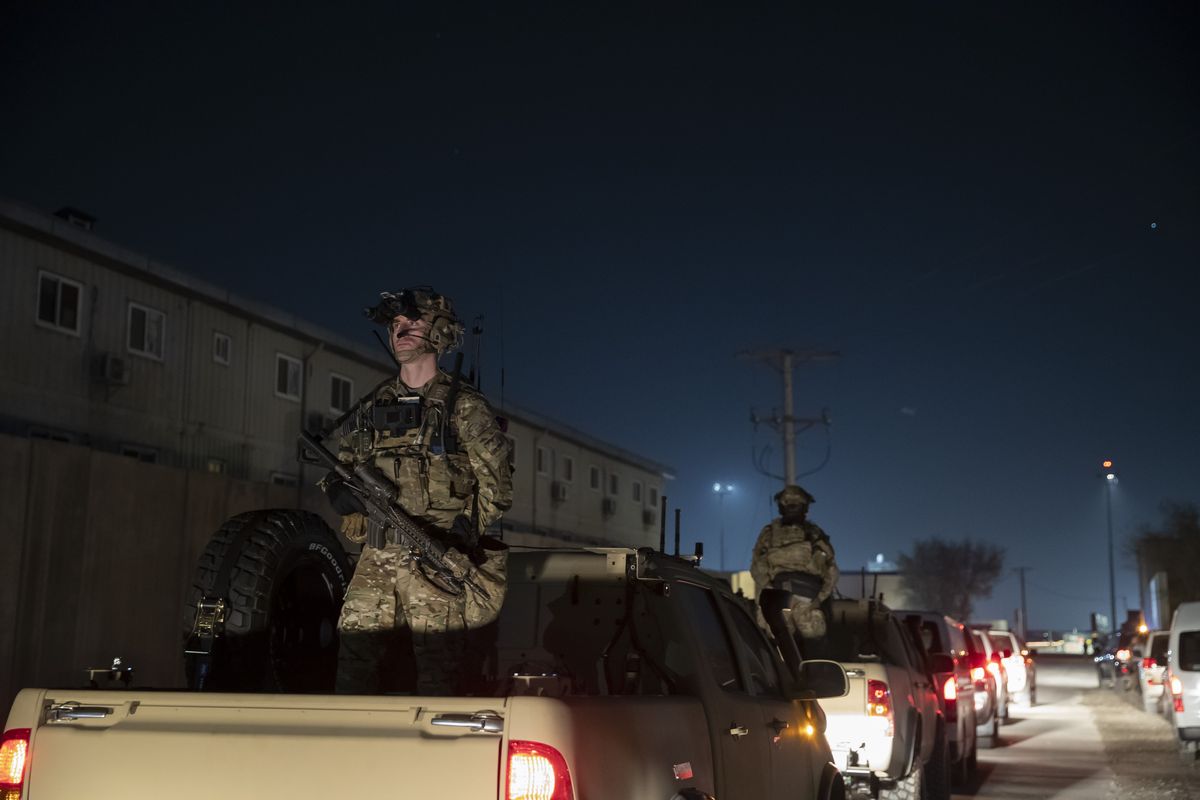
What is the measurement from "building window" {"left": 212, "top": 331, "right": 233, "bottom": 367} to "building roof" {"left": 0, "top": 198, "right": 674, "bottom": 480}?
554 mm

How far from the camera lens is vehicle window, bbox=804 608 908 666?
1207cm

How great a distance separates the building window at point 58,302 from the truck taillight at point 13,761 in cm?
1907

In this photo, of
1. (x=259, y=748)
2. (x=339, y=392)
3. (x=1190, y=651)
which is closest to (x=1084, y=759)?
(x=1190, y=651)

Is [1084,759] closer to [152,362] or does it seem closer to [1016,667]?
[1016,667]

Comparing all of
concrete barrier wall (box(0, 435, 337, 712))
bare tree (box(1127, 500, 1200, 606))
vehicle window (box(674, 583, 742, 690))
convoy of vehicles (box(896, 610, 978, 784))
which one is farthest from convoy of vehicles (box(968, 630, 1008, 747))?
bare tree (box(1127, 500, 1200, 606))

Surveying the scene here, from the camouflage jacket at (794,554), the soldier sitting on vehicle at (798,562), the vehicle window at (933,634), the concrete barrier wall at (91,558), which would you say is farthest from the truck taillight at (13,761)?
the vehicle window at (933,634)

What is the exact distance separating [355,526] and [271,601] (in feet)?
2.28

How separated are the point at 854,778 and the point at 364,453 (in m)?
5.81

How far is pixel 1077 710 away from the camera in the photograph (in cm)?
2889

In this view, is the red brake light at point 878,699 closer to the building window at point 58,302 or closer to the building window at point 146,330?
the building window at point 58,302

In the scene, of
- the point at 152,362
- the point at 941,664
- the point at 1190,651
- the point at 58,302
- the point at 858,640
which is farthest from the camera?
the point at 152,362

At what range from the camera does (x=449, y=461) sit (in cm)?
595

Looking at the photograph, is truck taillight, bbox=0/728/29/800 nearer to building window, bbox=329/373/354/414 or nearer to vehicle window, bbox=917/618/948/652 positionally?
vehicle window, bbox=917/618/948/652

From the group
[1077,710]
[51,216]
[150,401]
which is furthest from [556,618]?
[1077,710]
